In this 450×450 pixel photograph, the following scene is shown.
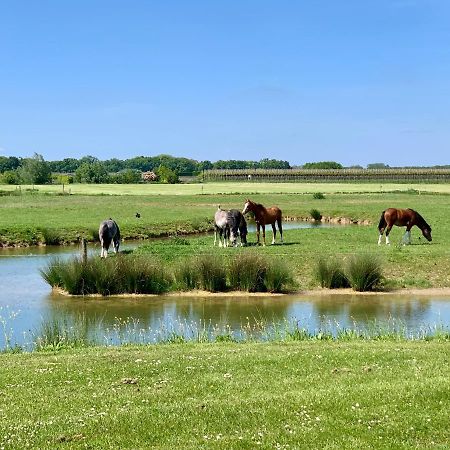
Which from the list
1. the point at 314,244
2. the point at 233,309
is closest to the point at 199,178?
the point at 314,244

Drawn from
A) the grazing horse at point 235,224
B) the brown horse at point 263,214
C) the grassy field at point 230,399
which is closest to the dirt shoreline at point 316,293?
the grazing horse at point 235,224

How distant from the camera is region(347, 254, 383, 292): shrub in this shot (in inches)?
901

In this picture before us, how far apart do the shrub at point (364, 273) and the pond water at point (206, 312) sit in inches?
21.0

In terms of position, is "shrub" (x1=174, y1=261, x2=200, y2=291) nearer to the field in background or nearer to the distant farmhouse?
the field in background

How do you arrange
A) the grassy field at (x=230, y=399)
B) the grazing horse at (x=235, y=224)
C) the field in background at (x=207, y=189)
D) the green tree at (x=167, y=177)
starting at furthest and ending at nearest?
the green tree at (x=167, y=177)
the field in background at (x=207, y=189)
the grazing horse at (x=235, y=224)
the grassy field at (x=230, y=399)

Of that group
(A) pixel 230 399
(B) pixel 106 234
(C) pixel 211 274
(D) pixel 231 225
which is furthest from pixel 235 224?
(A) pixel 230 399

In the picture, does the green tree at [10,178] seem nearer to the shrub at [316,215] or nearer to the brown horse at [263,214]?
the shrub at [316,215]

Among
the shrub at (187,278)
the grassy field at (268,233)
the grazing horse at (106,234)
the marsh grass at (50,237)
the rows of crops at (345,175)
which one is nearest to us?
the shrub at (187,278)

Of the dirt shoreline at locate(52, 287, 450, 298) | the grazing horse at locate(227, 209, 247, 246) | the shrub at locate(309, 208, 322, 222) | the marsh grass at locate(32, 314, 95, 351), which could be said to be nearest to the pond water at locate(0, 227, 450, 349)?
the dirt shoreline at locate(52, 287, 450, 298)

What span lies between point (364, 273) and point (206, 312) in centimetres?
590

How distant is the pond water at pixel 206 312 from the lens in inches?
677

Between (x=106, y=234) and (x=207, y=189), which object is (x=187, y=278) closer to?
(x=106, y=234)

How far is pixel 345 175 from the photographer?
429ft

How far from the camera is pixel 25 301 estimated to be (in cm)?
2147
